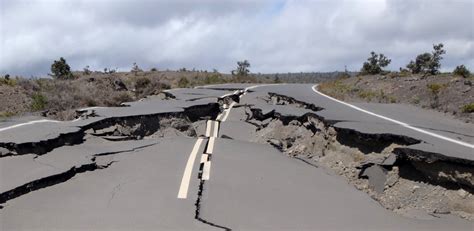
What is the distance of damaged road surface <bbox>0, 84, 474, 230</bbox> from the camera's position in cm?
664

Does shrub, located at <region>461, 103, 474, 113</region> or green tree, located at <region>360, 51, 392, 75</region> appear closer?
shrub, located at <region>461, 103, 474, 113</region>

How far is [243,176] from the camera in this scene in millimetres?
8820

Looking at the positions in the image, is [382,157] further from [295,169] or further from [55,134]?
[55,134]

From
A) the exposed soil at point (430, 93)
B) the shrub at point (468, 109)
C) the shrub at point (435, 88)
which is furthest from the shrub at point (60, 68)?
the shrub at point (468, 109)

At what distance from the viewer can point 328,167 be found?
10.6m

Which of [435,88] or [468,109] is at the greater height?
[435,88]

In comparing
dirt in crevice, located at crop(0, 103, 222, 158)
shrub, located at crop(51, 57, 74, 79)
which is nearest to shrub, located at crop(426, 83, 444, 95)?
dirt in crevice, located at crop(0, 103, 222, 158)

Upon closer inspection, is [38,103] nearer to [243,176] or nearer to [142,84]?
[142,84]

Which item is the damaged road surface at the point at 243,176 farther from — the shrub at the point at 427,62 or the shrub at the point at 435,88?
the shrub at the point at 427,62

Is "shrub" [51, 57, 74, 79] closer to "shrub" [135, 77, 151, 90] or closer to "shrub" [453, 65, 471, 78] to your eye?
"shrub" [135, 77, 151, 90]

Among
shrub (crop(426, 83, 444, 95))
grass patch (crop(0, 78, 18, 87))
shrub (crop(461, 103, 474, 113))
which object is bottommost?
grass patch (crop(0, 78, 18, 87))

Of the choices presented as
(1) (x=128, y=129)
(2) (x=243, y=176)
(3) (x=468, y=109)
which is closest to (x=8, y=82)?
(1) (x=128, y=129)

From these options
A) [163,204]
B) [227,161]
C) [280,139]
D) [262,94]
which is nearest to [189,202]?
[163,204]

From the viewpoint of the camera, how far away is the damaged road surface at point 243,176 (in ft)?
Answer: 21.8
